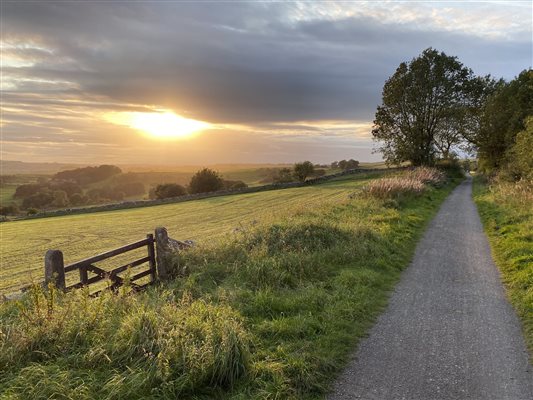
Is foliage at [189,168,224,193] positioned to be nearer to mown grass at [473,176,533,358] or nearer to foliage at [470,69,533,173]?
foliage at [470,69,533,173]

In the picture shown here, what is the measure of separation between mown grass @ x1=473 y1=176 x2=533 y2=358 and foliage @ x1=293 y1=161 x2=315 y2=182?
4952cm

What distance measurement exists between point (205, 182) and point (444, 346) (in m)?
74.5

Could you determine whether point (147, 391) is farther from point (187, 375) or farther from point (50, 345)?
point (50, 345)

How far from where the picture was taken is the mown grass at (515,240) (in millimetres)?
8211

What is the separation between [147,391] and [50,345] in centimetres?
177

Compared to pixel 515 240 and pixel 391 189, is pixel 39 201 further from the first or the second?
pixel 515 240

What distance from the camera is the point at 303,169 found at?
73812 mm

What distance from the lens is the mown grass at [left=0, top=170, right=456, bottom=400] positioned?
4895 millimetres

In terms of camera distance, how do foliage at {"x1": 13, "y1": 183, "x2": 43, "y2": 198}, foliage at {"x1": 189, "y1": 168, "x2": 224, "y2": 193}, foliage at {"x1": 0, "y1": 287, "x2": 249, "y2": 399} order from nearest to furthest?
1. foliage at {"x1": 0, "y1": 287, "x2": 249, "y2": 399}
2. foliage at {"x1": 189, "y1": 168, "x2": 224, "y2": 193}
3. foliage at {"x1": 13, "y1": 183, "x2": 43, "y2": 198}

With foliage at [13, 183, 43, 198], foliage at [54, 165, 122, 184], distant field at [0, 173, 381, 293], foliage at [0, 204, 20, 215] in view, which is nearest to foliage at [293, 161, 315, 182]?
distant field at [0, 173, 381, 293]

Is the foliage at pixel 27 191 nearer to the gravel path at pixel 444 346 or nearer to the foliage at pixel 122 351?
the foliage at pixel 122 351

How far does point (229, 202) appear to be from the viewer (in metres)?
48.0

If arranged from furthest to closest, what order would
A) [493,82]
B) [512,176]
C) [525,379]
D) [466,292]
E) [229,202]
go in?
[493,82] < [229,202] < [512,176] < [466,292] < [525,379]

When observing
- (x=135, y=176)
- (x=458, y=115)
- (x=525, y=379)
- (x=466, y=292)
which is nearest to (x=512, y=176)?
(x=458, y=115)
